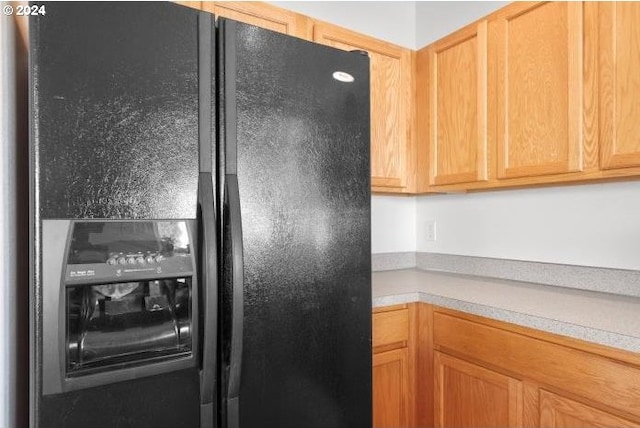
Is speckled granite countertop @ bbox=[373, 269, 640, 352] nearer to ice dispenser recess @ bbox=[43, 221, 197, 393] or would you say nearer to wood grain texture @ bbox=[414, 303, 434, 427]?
wood grain texture @ bbox=[414, 303, 434, 427]

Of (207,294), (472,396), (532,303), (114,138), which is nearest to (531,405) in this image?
(472,396)

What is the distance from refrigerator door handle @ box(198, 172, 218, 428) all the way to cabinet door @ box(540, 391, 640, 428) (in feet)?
3.50

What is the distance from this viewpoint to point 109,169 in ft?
2.98

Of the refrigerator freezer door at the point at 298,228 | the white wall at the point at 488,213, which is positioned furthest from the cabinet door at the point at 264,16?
the refrigerator freezer door at the point at 298,228

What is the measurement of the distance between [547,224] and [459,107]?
2.29ft

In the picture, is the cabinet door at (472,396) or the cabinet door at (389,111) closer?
the cabinet door at (472,396)

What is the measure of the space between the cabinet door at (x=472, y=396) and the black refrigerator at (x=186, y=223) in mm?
537

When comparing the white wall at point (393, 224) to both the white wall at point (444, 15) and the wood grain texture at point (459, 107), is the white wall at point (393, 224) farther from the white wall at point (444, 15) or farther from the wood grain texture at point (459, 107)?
the white wall at point (444, 15)

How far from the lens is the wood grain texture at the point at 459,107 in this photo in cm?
180

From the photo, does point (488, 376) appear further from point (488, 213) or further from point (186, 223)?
point (186, 223)

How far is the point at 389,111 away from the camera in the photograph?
2021mm

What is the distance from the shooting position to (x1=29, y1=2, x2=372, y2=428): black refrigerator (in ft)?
2.87

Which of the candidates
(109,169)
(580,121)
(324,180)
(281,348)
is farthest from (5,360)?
(580,121)

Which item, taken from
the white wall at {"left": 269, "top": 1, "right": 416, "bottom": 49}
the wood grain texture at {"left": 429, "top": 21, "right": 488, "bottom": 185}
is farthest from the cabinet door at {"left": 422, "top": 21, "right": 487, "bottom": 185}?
the white wall at {"left": 269, "top": 1, "right": 416, "bottom": 49}
